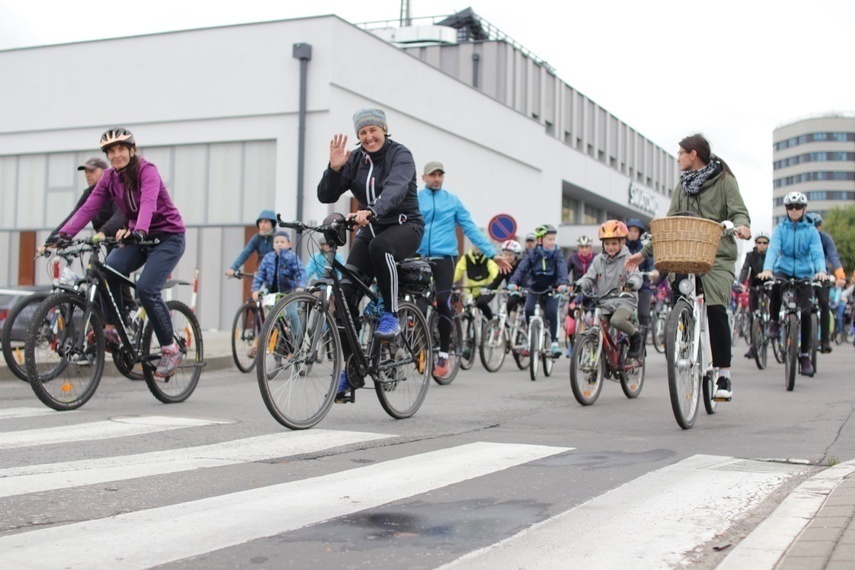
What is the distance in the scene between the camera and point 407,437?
20.8 feet

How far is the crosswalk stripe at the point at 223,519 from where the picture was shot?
3.34 m

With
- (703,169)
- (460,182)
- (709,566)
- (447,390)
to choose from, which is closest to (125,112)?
(460,182)

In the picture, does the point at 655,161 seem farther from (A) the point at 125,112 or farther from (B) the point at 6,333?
(B) the point at 6,333

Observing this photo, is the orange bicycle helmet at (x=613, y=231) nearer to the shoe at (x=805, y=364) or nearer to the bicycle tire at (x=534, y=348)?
the bicycle tire at (x=534, y=348)

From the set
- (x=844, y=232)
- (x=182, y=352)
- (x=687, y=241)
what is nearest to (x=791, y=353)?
(x=687, y=241)

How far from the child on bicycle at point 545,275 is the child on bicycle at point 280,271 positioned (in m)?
2.82

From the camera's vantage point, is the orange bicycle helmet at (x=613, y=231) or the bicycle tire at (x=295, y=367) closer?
the bicycle tire at (x=295, y=367)

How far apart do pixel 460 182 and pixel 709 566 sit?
29.9 metres

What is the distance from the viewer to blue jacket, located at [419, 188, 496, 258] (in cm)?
1123

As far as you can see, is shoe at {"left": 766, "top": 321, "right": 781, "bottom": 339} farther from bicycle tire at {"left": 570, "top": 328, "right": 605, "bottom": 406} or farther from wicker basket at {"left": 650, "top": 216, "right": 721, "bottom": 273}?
wicker basket at {"left": 650, "top": 216, "right": 721, "bottom": 273}

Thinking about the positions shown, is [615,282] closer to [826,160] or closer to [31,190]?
[31,190]

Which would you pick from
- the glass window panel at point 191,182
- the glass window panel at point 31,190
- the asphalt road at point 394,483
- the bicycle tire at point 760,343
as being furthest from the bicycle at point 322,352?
the glass window panel at point 31,190

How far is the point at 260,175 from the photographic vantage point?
86.4 feet

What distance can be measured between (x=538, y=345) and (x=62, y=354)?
6438 millimetres
